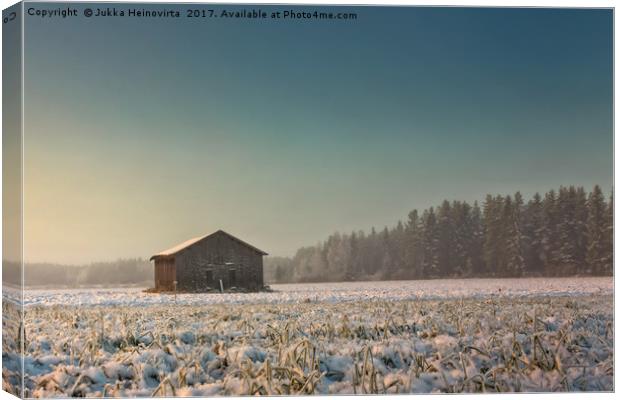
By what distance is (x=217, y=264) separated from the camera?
14.2m

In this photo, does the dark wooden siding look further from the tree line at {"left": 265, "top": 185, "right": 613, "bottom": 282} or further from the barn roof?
the tree line at {"left": 265, "top": 185, "right": 613, "bottom": 282}

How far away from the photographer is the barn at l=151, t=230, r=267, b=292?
13695 mm

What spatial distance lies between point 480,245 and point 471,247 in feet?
0.48

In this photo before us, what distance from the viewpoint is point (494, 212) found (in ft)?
45.5

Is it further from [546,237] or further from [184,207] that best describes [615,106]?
[184,207]

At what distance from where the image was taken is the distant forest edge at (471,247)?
13805 millimetres

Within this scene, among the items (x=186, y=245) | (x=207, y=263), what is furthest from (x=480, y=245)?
(x=186, y=245)

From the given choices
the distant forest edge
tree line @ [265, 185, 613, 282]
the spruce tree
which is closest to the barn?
the distant forest edge

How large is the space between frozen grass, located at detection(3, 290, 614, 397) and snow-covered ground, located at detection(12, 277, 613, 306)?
10 centimetres

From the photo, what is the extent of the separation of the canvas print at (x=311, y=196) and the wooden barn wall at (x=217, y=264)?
0.04 m

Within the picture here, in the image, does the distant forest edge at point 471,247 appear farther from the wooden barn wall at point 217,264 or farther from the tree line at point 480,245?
the wooden barn wall at point 217,264

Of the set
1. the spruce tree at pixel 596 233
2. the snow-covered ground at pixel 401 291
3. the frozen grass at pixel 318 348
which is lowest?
the frozen grass at pixel 318 348

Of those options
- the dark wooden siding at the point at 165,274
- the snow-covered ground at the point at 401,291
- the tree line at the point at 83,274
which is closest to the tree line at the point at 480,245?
the snow-covered ground at the point at 401,291

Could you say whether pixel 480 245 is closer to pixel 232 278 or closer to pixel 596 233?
pixel 596 233
